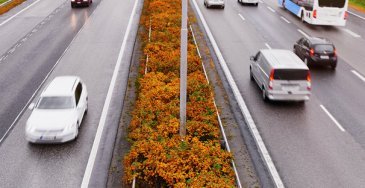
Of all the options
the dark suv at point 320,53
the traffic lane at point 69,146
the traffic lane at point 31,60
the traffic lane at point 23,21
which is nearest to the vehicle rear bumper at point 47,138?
the traffic lane at point 69,146

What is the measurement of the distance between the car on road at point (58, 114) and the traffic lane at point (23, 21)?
12.2m

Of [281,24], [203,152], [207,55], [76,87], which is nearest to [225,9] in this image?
[281,24]

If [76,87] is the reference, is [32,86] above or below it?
below

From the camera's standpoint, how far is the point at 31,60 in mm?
26172

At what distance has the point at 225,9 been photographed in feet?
134

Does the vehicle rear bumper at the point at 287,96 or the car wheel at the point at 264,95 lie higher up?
the vehicle rear bumper at the point at 287,96

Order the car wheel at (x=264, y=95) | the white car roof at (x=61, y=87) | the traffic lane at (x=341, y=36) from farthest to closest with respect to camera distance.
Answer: the traffic lane at (x=341, y=36) < the car wheel at (x=264, y=95) < the white car roof at (x=61, y=87)

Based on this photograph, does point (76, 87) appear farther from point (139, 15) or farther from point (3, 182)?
point (139, 15)

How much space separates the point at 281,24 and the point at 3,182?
89.4 feet

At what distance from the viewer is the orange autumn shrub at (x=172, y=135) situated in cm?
1268

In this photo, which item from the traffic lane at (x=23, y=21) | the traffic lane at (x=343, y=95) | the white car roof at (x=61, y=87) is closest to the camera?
the white car roof at (x=61, y=87)

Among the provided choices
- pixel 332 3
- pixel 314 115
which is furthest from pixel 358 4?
pixel 314 115

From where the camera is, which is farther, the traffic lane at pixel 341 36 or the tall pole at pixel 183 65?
the traffic lane at pixel 341 36

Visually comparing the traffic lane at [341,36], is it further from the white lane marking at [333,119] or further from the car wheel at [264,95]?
the car wheel at [264,95]
